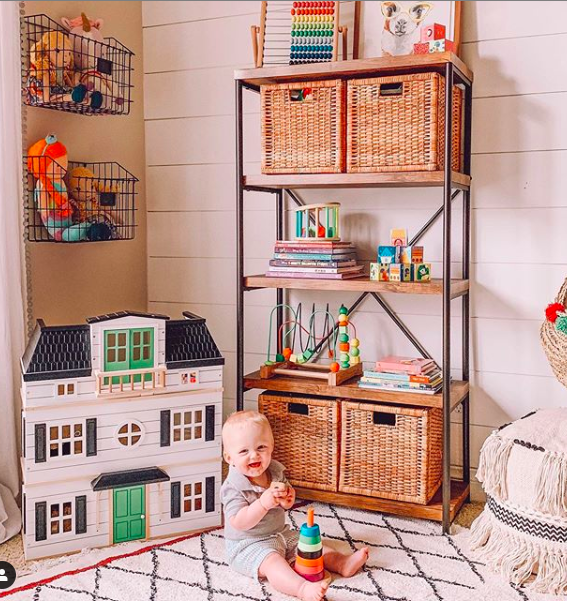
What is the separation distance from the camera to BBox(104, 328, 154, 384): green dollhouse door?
248 centimetres

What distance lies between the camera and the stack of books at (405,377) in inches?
105

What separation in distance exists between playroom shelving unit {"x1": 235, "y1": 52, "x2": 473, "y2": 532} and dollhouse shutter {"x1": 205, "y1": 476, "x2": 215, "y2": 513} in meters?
0.37

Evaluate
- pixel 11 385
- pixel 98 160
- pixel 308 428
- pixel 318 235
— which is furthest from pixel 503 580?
pixel 98 160

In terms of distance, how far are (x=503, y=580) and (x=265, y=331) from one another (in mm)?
1412

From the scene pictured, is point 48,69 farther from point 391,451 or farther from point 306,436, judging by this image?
point 391,451

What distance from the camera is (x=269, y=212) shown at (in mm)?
3234

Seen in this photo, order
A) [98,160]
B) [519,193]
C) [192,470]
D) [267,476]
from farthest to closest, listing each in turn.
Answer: [98,160] → [519,193] → [192,470] → [267,476]

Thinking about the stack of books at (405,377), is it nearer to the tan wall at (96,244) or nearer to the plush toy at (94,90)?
the tan wall at (96,244)

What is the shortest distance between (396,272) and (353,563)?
0.96m

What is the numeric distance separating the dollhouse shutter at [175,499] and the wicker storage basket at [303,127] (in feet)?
3.68

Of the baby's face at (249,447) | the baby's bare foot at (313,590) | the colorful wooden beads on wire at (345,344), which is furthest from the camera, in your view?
the colorful wooden beads on wire at (345,344)

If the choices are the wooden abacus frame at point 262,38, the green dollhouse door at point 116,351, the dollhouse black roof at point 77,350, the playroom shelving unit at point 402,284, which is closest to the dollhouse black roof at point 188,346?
the dollhouse black roof at point 77,350

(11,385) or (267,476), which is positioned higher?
(11,385)

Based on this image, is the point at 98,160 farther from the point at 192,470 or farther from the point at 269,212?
the point at 192,470
